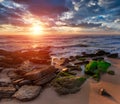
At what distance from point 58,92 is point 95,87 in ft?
6.67

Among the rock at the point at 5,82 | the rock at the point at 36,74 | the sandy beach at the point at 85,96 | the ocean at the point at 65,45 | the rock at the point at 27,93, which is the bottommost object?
the ocean at the point at 65,45

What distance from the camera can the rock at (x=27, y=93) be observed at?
7413 millimetres

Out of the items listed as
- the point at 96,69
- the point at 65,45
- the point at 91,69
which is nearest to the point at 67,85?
the point at 91,69

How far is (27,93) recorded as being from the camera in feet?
25.1

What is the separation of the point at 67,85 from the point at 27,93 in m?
1.95

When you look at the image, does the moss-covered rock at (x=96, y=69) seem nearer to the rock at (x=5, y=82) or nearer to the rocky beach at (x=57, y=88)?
the rocky beach at (x=57, y=88)

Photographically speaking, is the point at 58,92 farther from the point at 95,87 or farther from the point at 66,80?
the point at 95,87

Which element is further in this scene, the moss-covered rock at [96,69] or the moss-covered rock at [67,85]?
the moss-covered rock at [96,69]

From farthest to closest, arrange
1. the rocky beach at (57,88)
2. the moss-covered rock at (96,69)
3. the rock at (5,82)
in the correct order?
the moss-covered rock at (96,69)
the rock at (5,82)
the rocky beach at (57,88)

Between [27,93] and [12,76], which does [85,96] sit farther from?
[12,76]

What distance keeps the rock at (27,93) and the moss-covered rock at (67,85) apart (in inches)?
37.7

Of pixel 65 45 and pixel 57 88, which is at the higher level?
pixel 57 88

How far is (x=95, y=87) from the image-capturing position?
8812 mm

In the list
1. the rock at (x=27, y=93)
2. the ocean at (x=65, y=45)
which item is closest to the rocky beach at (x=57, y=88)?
the rock at (x=27, y=93)
